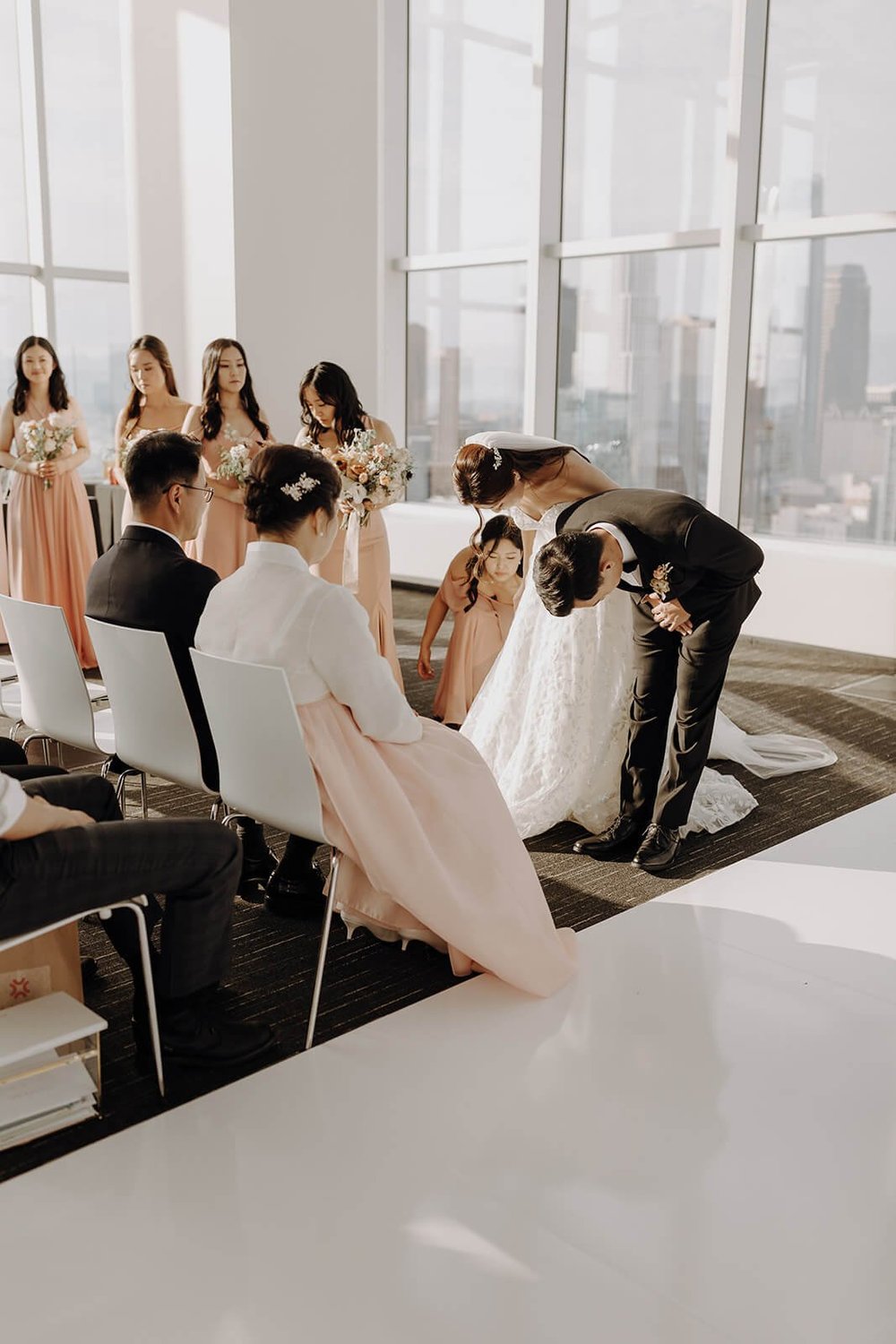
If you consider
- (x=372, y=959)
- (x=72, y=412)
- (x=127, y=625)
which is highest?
(x=72, y=412)

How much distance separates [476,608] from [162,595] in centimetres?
227


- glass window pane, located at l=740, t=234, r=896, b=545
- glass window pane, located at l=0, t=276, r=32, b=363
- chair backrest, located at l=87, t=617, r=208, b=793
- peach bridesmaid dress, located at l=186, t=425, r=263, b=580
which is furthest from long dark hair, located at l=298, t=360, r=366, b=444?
glass window pane, located at l=0, t=276, r=32, b=363

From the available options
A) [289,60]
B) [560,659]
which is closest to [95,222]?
[289,60]

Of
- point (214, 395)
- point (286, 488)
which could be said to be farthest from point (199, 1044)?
point (214, 395)

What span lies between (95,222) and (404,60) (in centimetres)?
291

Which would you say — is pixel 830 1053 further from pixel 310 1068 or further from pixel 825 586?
pixel 825 586

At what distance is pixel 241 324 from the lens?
28.1ft

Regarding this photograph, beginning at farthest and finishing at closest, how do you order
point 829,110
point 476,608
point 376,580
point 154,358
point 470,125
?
point 470,125 → point 829,110 → point 154,358 → point 376,580 → point 476,608

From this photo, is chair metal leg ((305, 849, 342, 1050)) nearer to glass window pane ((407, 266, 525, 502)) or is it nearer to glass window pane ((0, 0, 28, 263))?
glass window pane ((407, 266, 525, 502))

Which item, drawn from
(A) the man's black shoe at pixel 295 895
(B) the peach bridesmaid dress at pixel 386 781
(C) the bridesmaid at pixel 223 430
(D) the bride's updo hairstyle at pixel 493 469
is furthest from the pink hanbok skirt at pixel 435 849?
(C) the bridesmaid at pixel 223 430

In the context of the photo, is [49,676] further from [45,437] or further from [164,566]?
[45,437]

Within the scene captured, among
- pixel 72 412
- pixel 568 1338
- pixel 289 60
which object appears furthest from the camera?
pixel 289 60

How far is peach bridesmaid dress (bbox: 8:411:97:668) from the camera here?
6938 millimetres

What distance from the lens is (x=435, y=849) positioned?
3.04 m
